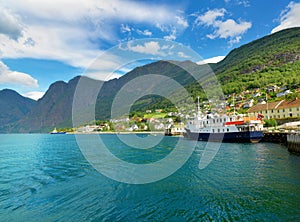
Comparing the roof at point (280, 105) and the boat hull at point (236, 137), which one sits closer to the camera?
the boat hull at point (236, 137)

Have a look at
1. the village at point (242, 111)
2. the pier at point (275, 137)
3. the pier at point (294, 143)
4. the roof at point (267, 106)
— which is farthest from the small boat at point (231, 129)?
the roof at point (267, 106)

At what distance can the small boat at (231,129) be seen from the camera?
39.2m

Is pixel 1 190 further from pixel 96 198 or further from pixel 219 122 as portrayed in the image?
pixel 219 122

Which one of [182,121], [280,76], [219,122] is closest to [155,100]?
[182,121]

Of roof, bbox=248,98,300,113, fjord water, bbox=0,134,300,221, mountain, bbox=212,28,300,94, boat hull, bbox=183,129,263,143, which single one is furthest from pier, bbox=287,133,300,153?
→ mountain, bbox=212,28,300,94

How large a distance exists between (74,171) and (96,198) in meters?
8.49

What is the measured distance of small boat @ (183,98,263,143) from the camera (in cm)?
3916

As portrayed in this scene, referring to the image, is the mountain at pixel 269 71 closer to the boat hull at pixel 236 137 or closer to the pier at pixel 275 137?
the pier at pixel 275 137

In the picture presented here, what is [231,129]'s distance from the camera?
42.9 meters

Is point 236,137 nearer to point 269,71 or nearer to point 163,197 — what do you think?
point 163,197

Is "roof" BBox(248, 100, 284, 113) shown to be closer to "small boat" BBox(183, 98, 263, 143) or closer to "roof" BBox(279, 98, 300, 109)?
"roof" BBox(279, 98, 300, 109)

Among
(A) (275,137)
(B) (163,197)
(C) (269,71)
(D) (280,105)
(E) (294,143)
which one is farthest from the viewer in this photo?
(C) (269,71)

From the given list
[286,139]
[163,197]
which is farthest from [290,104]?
[163,197]

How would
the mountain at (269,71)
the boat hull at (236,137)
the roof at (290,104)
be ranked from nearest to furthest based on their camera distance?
the boat hull at (236,137) < the roof at (290,104) < the mountain at (269,71)
